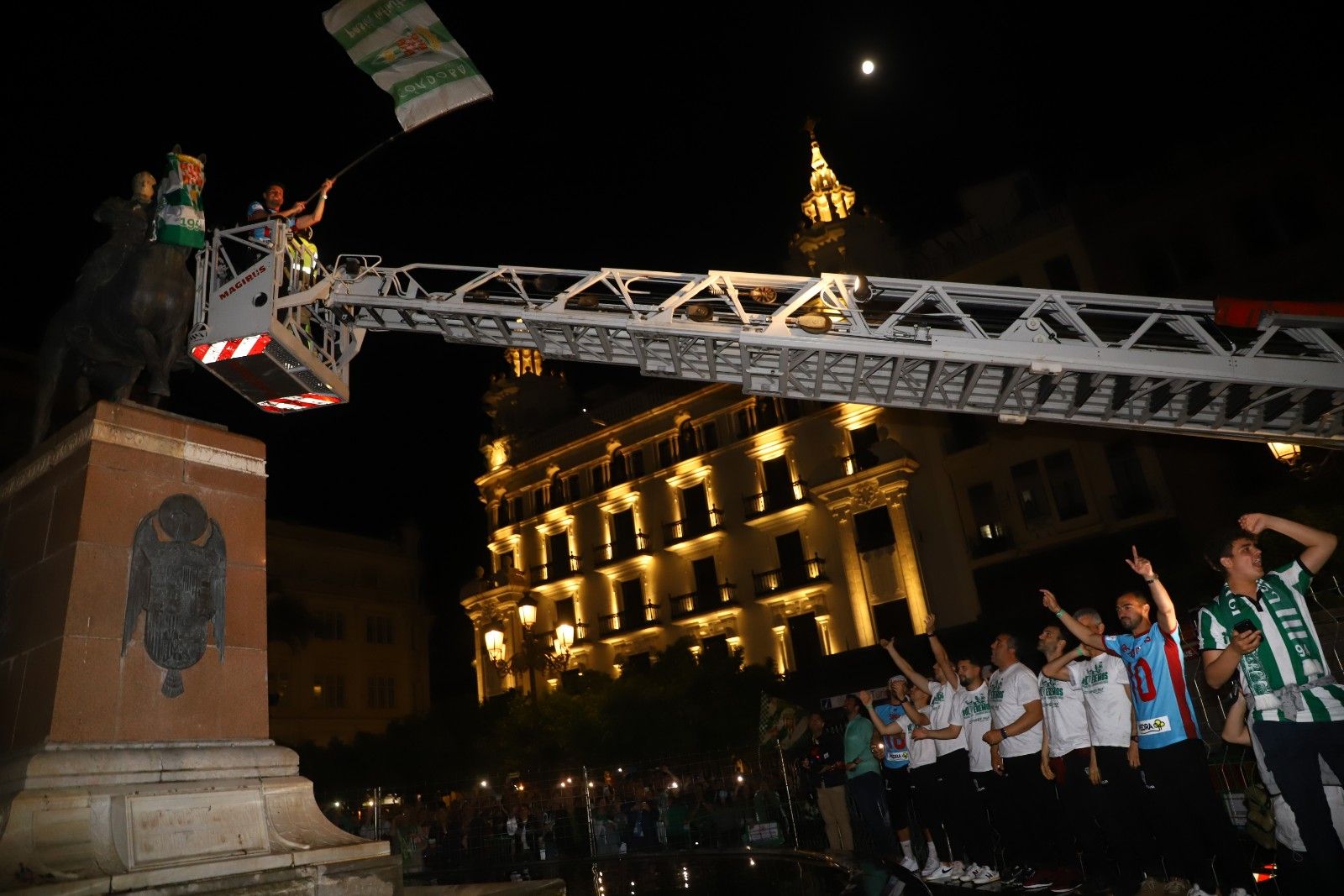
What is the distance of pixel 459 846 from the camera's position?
13.4m

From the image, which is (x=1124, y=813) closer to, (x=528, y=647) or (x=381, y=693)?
(x=528, y=647)

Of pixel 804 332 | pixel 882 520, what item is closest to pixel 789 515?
pixel 882 520

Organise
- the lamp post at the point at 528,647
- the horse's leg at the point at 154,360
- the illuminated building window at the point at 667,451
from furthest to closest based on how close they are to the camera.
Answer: the illuminated building window at the point at 667,451 < the lamp post at the point at 528,647 < the horse's leg at the point at 154,360

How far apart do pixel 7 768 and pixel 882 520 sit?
1075 inches

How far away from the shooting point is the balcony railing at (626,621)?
34125mm

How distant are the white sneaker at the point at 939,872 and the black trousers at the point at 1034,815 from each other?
0.78 meters

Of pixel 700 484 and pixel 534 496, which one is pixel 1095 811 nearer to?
pixel 700 484

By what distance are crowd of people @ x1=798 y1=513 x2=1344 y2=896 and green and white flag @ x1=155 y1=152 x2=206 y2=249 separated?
22.5 feet

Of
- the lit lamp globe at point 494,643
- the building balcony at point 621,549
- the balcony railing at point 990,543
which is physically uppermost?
the building balcony at point 621,549

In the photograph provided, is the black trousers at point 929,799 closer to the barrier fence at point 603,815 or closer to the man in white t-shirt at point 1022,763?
the man in white t-shirt at point 1022,763

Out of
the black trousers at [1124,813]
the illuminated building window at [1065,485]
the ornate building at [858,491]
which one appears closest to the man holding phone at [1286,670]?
the black trousers at [1124,813]

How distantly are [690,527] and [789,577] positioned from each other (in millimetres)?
4988

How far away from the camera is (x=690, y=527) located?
114ft

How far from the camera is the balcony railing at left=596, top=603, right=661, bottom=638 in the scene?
34125mm
